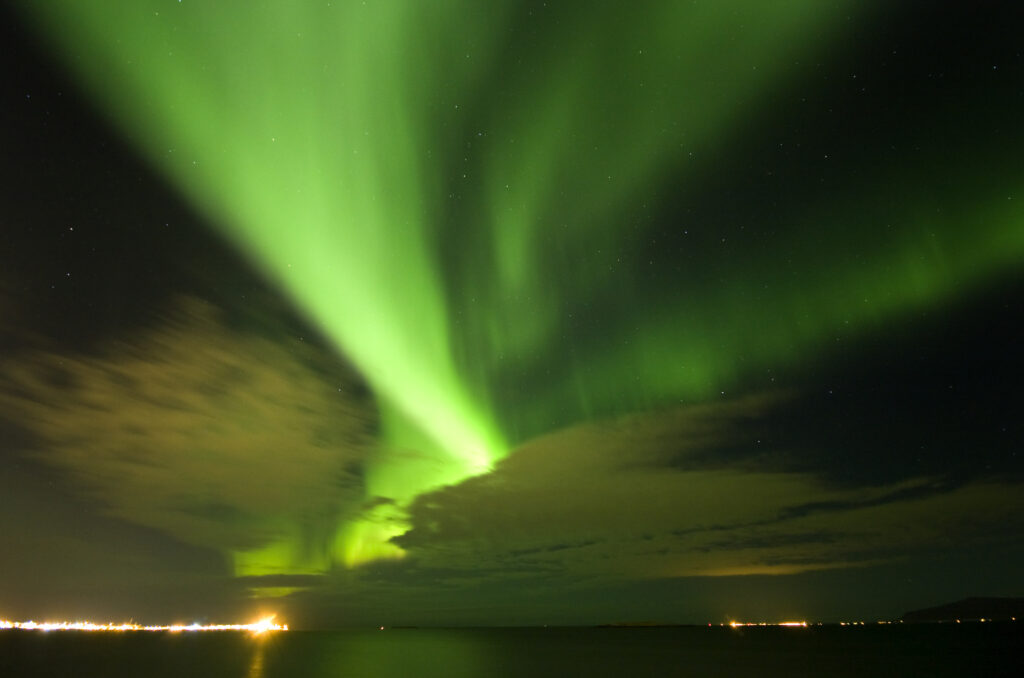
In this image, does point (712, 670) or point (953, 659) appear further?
point (953, 659)

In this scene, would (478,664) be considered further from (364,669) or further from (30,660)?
(30,660)

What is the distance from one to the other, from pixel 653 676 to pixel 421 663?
3963cm

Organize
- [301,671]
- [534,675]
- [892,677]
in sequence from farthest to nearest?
[301,671], [534,675], [892,677]

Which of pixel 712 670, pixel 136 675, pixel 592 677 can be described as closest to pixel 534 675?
pixel 592 677

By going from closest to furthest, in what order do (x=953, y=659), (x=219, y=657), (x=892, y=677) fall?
(x=892, y=677), (x=953, y=659), (x=219, y=657)

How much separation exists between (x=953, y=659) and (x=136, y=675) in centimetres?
10312

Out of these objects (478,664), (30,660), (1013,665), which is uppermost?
(30,660)

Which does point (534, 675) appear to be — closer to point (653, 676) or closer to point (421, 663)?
point (653, 676)

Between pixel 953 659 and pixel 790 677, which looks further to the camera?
pixel 953 659

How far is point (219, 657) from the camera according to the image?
4301 inches

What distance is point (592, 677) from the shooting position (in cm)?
6981

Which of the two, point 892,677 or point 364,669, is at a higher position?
point 364,669

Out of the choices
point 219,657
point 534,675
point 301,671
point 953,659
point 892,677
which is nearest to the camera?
point 892,677

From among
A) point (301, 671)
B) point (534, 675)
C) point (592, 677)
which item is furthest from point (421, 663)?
point (592, 677)
